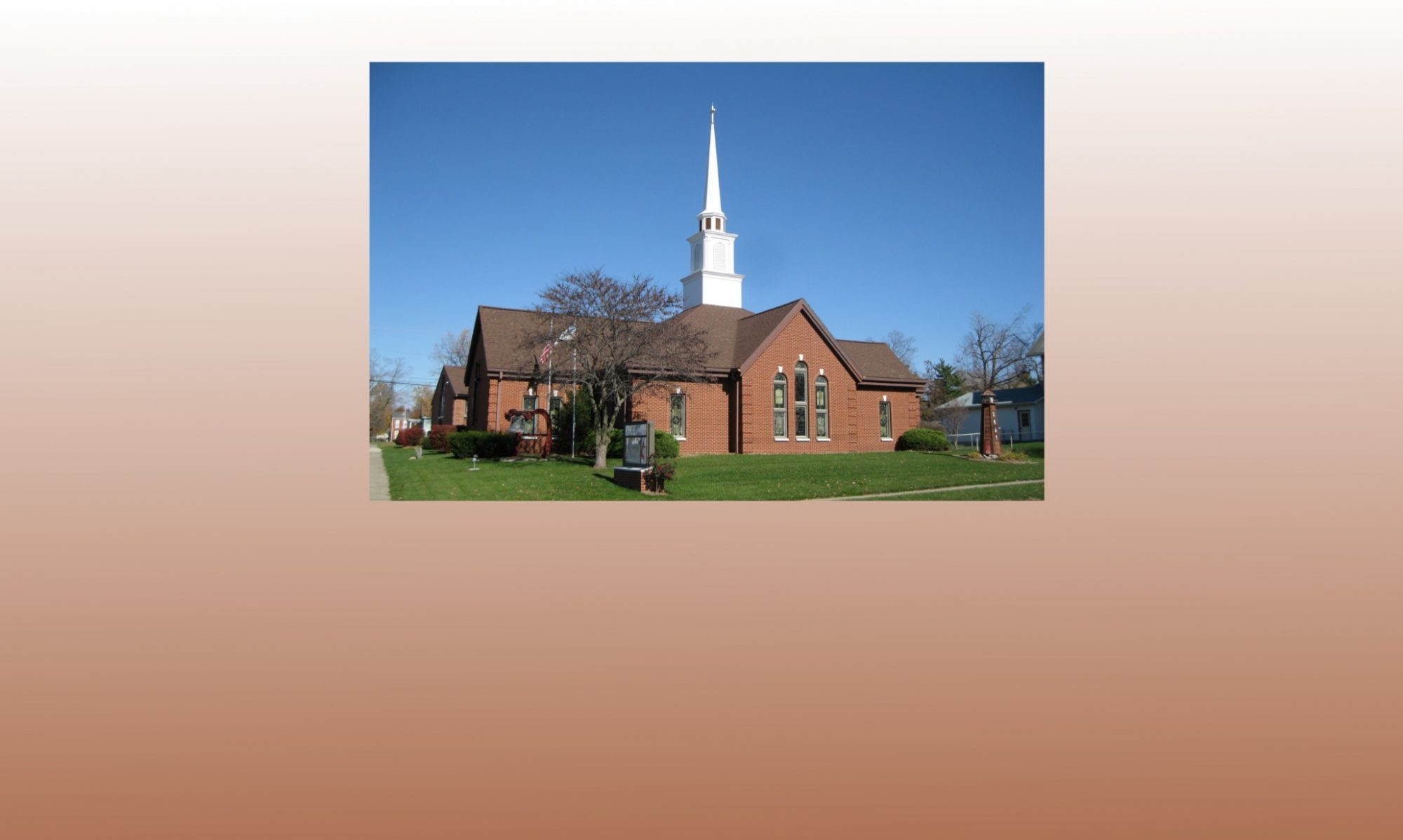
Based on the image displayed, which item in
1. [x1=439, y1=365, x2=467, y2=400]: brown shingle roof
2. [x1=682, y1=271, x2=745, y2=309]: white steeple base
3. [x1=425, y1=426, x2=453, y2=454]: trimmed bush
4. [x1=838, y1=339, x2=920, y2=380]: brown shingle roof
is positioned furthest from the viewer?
[x1=439, y1=365, x2=467, y2=400]: brown shingle roof

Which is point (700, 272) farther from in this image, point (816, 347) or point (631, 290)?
point (631, 290)

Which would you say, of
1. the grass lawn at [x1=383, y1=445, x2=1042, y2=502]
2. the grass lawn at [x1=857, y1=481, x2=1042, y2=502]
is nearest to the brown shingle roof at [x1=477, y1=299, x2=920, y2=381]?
the grass lawn at [x1=383, y1=445, x2=1042, y2=502]

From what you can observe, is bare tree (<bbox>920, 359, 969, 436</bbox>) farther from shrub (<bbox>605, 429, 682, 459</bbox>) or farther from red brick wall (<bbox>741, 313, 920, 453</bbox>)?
shrub (<bbox>605, 429, 682, 459</bbox>)

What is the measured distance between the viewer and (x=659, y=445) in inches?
868

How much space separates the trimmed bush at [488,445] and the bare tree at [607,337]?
2.64 meters

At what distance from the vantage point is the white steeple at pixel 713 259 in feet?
103

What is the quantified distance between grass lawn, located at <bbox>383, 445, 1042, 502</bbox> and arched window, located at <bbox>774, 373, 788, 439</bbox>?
168 centimetres

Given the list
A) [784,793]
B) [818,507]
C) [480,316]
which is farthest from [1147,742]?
[480,316]

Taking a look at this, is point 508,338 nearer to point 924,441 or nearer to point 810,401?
point 810,401

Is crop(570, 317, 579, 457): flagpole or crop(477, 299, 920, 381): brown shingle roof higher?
crop(477, 299, 920, 381): brown shingle roof

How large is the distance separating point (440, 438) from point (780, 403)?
12539 mm

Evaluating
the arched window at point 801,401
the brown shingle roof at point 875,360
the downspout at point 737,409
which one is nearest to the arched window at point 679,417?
the downspout at point 737,409

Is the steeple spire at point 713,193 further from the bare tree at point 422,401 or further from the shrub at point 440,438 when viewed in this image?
the bare tree at point 422,401

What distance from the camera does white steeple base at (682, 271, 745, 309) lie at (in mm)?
31781
